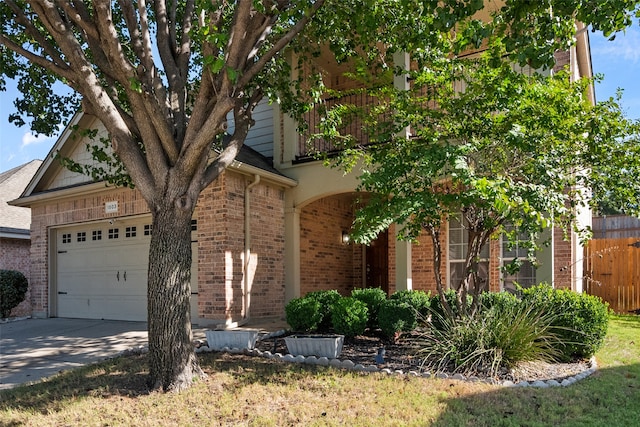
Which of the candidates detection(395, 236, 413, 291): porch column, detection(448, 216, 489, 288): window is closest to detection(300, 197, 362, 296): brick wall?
detection(395, 236, 413, 291): porch column

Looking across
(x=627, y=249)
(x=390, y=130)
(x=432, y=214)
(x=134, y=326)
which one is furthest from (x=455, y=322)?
(x=627, y=249)

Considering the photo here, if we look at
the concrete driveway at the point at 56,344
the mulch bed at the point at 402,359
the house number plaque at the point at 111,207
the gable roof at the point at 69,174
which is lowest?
the concrete driveway at the point at 56,344

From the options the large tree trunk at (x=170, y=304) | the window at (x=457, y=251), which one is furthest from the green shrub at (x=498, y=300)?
the large tree trunk at (x=170, y=304)

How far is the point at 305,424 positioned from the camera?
163 inches

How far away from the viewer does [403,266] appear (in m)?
9.53

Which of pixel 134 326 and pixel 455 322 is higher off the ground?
pixel 455 322

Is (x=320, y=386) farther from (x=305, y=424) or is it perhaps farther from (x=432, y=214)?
(x=432, y=214)

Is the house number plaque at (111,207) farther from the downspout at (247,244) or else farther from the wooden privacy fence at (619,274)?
the wooden privacy fence at (619,274)

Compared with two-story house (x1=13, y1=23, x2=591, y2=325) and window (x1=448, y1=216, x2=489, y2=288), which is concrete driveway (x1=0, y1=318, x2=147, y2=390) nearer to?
two-story house (x1=13, y1=23, x2=591, y2=325)

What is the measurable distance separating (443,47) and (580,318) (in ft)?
12.4

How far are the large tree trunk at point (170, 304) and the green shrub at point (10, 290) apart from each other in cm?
944

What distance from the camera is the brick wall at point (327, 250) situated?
451 inches

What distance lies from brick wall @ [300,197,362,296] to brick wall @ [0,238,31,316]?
8878 mm

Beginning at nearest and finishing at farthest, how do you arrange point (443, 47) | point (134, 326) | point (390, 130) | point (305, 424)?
point (305, 424) < point (443, 47) < point (390, 130) < point (134, 326)
